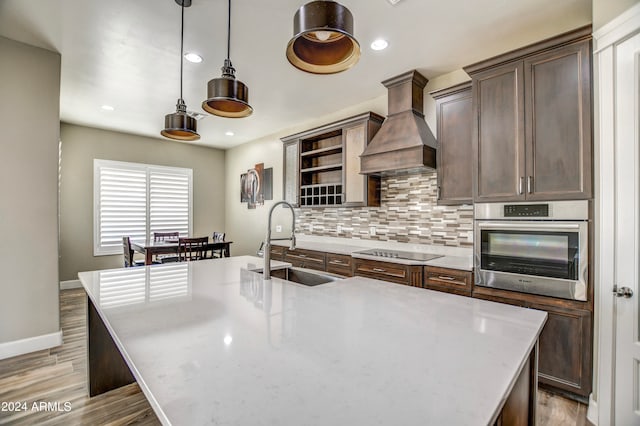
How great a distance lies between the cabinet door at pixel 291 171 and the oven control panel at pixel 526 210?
2.82 m

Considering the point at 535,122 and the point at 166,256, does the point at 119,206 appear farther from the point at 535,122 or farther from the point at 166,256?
the point at 535,122

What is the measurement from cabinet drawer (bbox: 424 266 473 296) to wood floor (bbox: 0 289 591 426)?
84cm

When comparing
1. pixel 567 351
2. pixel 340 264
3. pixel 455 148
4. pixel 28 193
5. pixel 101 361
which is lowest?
pixel 101 361

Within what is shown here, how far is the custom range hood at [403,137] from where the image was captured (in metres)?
2.97

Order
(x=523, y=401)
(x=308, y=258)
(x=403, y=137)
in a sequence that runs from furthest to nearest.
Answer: (x=308, y=258) → (x=403, y=137) → (x=523, y=401)

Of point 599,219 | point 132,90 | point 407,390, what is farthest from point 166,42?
point 599,219

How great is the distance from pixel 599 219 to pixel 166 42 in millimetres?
3456

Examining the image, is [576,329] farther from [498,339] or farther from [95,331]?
[95,331]

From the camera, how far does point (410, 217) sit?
348 centimetres

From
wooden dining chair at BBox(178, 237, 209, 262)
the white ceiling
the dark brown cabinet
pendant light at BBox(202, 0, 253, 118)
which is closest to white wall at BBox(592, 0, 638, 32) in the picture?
the white ceiling

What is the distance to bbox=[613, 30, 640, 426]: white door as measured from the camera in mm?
1660

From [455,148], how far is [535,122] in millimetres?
719

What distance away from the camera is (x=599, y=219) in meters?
1.85

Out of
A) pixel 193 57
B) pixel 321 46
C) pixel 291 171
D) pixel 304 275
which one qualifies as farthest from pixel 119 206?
pixel 321 46
